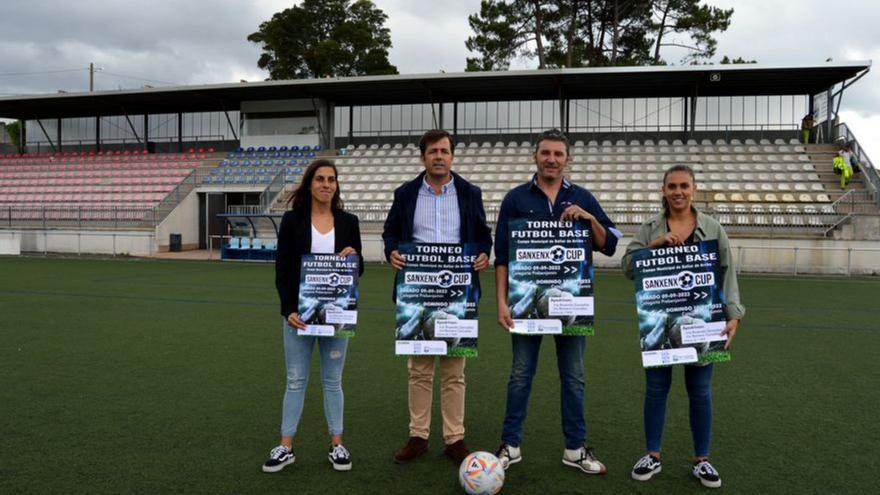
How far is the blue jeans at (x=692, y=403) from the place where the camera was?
3.59 metres

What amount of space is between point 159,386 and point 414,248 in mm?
2909

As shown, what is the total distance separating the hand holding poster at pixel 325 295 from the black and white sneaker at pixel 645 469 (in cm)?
175

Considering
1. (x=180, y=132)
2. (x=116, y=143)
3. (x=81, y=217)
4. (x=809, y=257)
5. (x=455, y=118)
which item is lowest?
(x=809, y=257)

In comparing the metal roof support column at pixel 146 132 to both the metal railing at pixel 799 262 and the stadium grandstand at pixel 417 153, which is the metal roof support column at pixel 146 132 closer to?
the stadium grandstand at pixel 417 153

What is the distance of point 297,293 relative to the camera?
375 cm

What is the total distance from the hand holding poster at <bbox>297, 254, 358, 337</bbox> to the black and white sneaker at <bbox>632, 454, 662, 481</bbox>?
5.74 ft

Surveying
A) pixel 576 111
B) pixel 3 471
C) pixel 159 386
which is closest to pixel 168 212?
pixel 576 111

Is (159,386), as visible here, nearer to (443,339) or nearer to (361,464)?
(361,464)

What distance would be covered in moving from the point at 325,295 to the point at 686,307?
6.43 feet

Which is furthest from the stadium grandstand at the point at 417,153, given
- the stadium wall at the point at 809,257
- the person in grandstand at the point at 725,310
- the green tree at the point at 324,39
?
the person in grandstand at the point at 725,310

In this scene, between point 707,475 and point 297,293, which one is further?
point 297,293

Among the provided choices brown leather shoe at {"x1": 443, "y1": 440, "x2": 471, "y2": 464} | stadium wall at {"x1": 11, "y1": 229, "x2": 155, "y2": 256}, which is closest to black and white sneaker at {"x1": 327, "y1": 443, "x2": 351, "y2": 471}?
brown leather shoe at {"x1": 443, "y1": 440, "x2": 471, "y2": 464}

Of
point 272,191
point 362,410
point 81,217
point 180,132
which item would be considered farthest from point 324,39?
point 362,410

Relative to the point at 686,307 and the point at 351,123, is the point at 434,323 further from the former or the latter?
the point at 351,123
